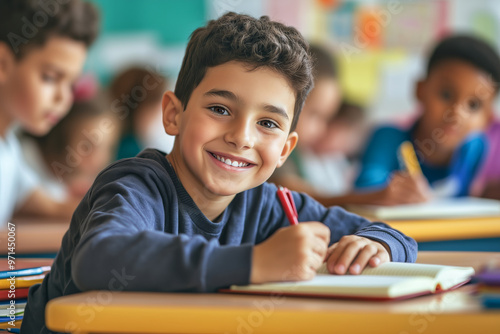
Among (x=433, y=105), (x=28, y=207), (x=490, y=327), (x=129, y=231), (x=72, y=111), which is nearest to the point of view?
(x=490, y=327)

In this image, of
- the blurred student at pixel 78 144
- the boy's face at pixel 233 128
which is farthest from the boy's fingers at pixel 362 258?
the blurred student at pixel 78 144

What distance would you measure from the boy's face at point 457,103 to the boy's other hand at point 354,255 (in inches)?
73.9

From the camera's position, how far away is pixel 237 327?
25.3 inches

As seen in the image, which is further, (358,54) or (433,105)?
(358,54)

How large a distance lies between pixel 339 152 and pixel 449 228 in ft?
8.77

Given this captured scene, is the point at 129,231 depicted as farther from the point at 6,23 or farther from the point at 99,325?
the point at 6,23

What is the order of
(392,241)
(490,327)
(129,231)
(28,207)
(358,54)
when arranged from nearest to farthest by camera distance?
1. (490,327)
2. (129,231)
3. (392,241)
4. (28,207)
5. (358,54)

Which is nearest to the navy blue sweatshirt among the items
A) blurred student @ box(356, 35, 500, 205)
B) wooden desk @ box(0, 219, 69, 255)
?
wooden desk @ box(0, 219, 69, 255)

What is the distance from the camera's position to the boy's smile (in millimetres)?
1031

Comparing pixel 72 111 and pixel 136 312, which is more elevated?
pixel 136 312

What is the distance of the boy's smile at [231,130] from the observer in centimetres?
103

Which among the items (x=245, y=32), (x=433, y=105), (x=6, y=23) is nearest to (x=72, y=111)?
(x=6, y=23)

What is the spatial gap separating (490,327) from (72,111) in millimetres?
3263

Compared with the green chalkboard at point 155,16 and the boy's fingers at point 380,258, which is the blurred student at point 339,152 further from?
the boy's fingers at point 380,258
